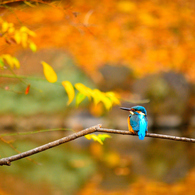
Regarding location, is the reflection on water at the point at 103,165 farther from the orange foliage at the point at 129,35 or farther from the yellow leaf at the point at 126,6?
the yellow leaf at the point at 126,6

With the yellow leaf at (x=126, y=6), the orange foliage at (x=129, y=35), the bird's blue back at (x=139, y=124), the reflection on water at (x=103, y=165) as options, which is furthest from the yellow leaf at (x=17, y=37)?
the yellow leaf at (x=126, y=6)

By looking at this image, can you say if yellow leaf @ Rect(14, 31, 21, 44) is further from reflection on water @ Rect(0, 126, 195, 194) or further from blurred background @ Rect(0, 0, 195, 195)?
reflection on water @ Rect(0, 126, 195, 194)

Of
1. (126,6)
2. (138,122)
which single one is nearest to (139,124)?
(138,122)

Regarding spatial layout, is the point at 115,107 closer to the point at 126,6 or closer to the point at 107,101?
the point at 126,6

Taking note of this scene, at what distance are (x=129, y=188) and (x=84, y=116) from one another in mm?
2677

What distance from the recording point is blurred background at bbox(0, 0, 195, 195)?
3.72 metres

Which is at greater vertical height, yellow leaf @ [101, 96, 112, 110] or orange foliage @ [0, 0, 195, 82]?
orange foliage @ [0, 0, 195, 82]

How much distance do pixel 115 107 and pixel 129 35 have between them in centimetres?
260

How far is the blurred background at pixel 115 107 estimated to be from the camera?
3.72 metres

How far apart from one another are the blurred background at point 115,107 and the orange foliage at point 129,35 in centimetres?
2

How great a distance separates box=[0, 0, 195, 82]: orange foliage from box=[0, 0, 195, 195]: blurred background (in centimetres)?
2

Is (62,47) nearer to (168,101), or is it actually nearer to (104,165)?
(168,101)

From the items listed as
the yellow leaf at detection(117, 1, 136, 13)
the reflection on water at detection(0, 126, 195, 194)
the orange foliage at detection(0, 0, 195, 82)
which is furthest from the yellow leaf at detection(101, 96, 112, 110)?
the yellow leaf at detection(117, 1, 136, 13)

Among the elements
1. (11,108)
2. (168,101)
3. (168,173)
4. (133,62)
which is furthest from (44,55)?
(168,173)
